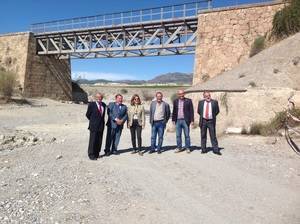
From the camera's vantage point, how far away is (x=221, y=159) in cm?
1108

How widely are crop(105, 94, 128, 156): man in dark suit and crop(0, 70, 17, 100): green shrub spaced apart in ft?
90.1

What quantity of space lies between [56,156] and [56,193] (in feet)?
14.7

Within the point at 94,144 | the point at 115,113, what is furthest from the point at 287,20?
the point at 94,144

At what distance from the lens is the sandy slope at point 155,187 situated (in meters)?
6.86

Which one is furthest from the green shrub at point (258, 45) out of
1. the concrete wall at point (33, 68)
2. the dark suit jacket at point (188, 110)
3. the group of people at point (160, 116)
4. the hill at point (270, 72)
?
the concrete wall at point (33, 68)

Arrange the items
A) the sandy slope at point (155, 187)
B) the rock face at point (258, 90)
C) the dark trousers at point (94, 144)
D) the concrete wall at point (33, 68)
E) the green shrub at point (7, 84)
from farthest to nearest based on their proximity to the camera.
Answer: the concrete wall at point (33, 68) < the green shrub at point (7, 84) < the rock face at point (258, 90) < the dark trousers at point (94, 144) < the sandy slope at point (155, 187)

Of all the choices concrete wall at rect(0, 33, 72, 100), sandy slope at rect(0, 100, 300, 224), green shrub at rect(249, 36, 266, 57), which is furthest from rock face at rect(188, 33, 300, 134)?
concrete wall at rect(0, 33, 72, 100)

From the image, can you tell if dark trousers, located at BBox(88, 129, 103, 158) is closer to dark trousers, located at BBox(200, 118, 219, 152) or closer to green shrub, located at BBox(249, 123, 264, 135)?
dark trousers, located at BBox(200, 118, 219, 152)

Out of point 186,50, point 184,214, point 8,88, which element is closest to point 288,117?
point 184,214

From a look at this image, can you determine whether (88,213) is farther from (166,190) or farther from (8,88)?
(8,88)

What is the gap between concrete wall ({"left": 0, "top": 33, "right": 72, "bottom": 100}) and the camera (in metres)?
42.1

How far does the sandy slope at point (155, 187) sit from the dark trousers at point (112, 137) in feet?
1.25

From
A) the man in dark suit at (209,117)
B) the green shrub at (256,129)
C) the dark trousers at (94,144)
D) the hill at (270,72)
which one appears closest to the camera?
the dark trousers at (94,144)

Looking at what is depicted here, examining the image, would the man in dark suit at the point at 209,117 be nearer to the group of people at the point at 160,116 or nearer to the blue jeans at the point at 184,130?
the group of people at the point at 160,116
